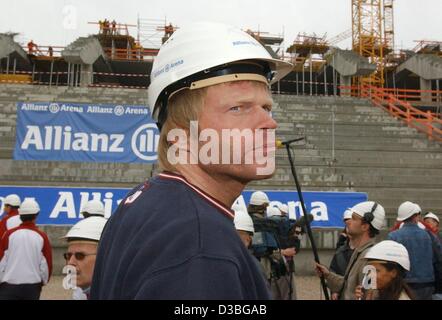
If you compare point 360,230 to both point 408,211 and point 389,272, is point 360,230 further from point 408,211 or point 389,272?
point 389,272

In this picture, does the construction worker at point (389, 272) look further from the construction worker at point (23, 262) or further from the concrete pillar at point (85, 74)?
the concrete pillar at point (85, 74)

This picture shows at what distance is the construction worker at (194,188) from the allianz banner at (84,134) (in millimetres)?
11195

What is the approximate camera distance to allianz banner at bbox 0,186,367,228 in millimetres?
9492

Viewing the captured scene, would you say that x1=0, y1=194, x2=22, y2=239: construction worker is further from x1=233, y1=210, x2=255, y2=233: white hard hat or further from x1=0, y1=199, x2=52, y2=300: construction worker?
x1=233, y1=210, x2=255, y2=233: white hard hat


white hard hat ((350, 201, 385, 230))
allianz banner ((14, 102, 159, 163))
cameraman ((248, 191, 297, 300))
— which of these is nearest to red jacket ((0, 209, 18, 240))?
cameraman ((248, 191, 297, 300))

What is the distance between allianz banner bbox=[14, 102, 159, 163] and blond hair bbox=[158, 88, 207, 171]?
11154 millimetres

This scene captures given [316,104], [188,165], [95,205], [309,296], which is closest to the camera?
[188,165]

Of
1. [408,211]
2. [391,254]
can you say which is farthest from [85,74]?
[391,254]

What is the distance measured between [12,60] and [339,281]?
1126 inches

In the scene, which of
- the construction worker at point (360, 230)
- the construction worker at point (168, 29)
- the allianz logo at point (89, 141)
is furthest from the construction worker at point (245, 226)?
the construction worker at point (168, 29)

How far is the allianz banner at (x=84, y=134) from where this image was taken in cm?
1235

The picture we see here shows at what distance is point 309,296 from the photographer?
23.7 feet

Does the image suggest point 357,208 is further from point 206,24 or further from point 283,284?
point 206,24
